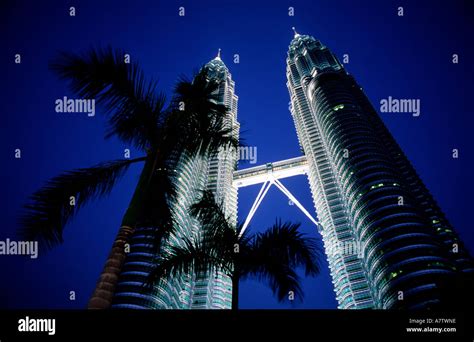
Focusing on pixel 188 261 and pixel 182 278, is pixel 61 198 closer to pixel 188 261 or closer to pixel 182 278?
pixel 188 261

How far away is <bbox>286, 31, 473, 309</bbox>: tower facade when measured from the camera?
6216 cm

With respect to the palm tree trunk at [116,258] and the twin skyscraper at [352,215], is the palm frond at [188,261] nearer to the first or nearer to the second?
the palm tree trunk at [116,258]

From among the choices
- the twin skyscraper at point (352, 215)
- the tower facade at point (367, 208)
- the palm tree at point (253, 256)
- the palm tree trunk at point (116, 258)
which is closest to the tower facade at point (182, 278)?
the twin skyscraper at point (352, 215)

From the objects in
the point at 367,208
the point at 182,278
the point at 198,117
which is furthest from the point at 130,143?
the point at 367,208

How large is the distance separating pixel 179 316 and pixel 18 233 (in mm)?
4023

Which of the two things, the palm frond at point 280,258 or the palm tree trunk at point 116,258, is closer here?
the palm tree trunk at point 116,258

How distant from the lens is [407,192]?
249ft

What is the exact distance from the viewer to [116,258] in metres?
8.03

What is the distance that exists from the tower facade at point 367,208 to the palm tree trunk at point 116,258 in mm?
54099

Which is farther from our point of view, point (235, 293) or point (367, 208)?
point (367, 208)

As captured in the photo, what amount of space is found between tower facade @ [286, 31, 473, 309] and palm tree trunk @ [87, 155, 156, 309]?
54099 millimetres

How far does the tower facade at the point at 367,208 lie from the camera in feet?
204

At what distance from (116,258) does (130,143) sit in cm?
375

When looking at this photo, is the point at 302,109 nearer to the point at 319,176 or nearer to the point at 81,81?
the point at 319,176
